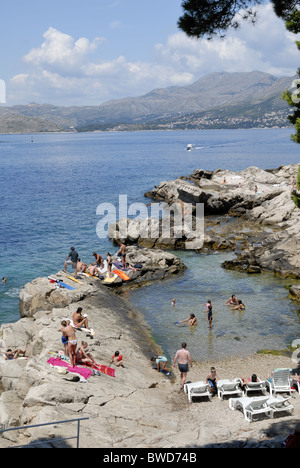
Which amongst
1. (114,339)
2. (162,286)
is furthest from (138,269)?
(114,339)

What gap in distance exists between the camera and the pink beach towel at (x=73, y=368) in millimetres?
14098

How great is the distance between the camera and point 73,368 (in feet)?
46.8

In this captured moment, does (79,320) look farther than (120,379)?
Yes

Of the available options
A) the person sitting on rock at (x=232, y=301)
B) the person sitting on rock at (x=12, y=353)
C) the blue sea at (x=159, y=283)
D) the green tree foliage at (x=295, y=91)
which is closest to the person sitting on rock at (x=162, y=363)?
the blue sea at (x=159, y=283)

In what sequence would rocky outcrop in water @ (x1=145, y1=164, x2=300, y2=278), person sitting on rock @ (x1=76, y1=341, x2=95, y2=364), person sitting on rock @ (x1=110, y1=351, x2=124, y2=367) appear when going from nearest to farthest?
person sitting on rock @ (x1=76, y1=341, x2=95, y2=364), person sitting on rock @ (x1=110, y1=351, x2=124, y2=367), rocky outcrop in water @ (x1=145, y1=164, x2=300, y2=278)

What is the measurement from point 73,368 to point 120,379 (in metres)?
1.90

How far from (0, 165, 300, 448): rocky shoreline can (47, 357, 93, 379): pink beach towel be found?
302mm

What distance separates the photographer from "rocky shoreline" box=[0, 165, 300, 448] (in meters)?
10.7

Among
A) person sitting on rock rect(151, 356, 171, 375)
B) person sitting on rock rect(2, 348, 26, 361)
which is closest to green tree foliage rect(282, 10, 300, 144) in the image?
person sitting on rock rect(151, 356, 171, 375)

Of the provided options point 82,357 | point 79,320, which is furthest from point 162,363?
point 79,320

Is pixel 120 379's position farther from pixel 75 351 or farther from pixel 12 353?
pixel 12 353

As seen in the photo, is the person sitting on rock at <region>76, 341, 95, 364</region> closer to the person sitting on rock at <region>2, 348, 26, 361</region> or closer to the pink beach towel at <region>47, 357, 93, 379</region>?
the pink beach towel at <region>47, 357, 93, 379</region>

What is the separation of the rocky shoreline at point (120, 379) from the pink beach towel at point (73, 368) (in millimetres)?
302
